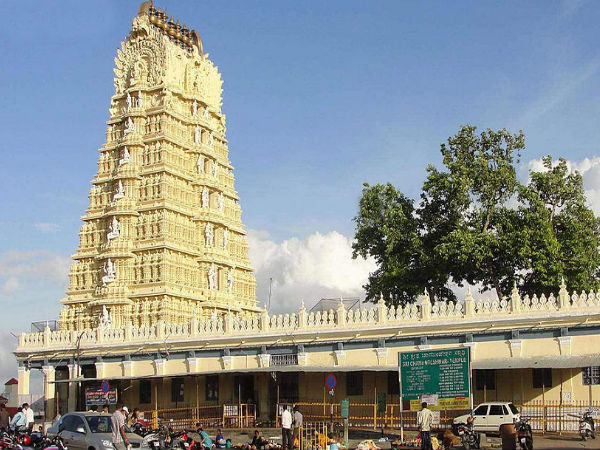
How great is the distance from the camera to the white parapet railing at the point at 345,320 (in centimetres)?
3462

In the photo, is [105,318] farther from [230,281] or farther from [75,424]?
[75,424]

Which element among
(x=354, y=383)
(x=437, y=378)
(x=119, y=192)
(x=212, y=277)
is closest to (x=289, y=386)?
(x=354, y=383)

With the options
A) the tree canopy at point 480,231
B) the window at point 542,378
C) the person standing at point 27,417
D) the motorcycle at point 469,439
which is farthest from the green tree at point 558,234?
the person standing at point 27,417

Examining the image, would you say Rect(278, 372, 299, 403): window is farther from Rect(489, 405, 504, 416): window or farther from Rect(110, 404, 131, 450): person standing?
Rect(110, 404, 131, 450): person standing

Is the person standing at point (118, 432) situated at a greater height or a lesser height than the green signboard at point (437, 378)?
lesser

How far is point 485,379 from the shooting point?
119 ft

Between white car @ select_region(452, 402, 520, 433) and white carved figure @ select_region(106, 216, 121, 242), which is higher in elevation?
white carved figure @ select_region(106, 216, 121, 242)

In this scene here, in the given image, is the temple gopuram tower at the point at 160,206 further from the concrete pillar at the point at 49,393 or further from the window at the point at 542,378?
the window at the point at 542,378

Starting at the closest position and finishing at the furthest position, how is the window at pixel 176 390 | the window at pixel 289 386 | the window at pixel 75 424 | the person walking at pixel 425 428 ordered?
the window at pixel 75 424 → the person walking at pixel 425 428 → the window at pixel 289 386 → the window at pixel 176 390

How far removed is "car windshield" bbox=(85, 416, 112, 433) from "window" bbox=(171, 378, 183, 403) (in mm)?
19315

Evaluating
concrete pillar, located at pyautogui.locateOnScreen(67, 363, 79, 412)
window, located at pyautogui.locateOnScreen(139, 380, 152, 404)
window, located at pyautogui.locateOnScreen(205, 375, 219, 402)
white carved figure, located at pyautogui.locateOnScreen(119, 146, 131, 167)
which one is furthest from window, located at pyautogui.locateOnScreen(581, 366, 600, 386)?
white carved figure, located at pyautogui.locateOnScreen(119, 146, 131, 167)

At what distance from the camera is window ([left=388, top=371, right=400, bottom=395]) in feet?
125

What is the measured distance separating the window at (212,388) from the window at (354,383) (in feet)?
25.3

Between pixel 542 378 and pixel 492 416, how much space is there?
4.58 m
